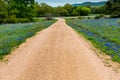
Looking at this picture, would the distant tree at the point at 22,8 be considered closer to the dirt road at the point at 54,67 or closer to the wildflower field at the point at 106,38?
the wildflower field at the point at 106,38

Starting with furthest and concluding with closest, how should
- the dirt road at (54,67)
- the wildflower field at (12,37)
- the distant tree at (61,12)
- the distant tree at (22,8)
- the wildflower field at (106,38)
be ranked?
the distant tree at (61,12) → the distant tree at (22,8) → the wildflower field at (12,37) → the wildflower field at (106,38) → the dirt road at (54,67)

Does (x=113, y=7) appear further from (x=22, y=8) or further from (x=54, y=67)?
(x=54, y=67)

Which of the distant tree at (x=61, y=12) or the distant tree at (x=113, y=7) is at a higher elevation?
the distant tree at (x=113, y=7)

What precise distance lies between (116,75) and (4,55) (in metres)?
6.40

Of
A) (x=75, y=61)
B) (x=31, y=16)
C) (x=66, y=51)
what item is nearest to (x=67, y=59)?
(x=75, y=61)

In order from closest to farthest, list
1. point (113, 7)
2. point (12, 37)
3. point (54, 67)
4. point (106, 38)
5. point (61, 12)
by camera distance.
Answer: point (54, 67)
point (106, 38)
point (12, 37)
point (113, 7)
point (61, 12)

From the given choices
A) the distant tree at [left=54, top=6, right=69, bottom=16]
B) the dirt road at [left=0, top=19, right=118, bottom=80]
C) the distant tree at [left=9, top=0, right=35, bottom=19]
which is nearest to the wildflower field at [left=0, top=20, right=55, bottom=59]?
the dirt road at [left=0, top=19, right=118, bottom=80]

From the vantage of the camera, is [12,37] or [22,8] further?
[22,8]

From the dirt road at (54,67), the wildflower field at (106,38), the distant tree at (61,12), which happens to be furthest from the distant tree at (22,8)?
the dirt road at (54,67)

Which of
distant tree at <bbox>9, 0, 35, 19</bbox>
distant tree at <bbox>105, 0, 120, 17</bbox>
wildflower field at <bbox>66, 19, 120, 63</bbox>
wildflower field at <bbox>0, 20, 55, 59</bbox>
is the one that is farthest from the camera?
distant tree at <bbox>9, 0, 35, 19</bbox>

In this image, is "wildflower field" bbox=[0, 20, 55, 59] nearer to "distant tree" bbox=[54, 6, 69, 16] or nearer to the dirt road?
the dirt road

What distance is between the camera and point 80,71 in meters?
10.2

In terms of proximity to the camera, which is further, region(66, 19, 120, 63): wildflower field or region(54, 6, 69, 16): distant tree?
region(54, 6, 69, 16): distant tree

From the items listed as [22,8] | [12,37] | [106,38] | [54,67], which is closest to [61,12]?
[22,8]
